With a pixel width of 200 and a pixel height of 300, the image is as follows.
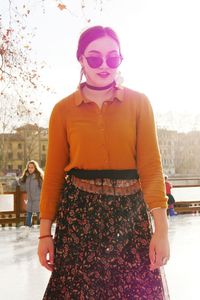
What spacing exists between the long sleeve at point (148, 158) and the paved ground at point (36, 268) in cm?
371

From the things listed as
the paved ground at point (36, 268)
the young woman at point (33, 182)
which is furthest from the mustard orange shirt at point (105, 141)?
the young woman at point (33, 182)

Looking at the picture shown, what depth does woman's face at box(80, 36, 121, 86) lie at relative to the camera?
1933 millimetres

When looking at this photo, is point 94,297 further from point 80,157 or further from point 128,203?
point 80,157

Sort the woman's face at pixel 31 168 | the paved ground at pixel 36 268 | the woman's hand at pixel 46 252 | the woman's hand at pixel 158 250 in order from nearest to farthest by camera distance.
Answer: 1. the woman's hand at pixel 158 250
2. the woman's hand at pixel 46 252
3. the paved ground at pixel 36 268
4. the woman's face at pixel 31 168

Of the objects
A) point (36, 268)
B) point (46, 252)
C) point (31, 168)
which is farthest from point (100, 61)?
point (31, 168)

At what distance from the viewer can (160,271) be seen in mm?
1859

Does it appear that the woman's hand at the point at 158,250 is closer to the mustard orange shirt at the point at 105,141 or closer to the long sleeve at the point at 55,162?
the mustard orange shirt at the point at 105,141

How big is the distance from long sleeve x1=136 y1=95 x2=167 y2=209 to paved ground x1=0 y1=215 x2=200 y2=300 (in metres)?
3.71

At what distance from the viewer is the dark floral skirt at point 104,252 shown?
1.85m

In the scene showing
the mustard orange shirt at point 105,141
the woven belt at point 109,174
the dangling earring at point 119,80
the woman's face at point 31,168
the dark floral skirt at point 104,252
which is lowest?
the dark floral skirt at point 104,252

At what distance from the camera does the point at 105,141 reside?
1869 millimetres

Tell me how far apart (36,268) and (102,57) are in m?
5.60

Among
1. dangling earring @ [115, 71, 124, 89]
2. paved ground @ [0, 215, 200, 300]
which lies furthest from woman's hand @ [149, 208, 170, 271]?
paved ground @ [0, 215, 200, 300]

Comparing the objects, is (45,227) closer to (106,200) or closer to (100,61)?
(106,200)
